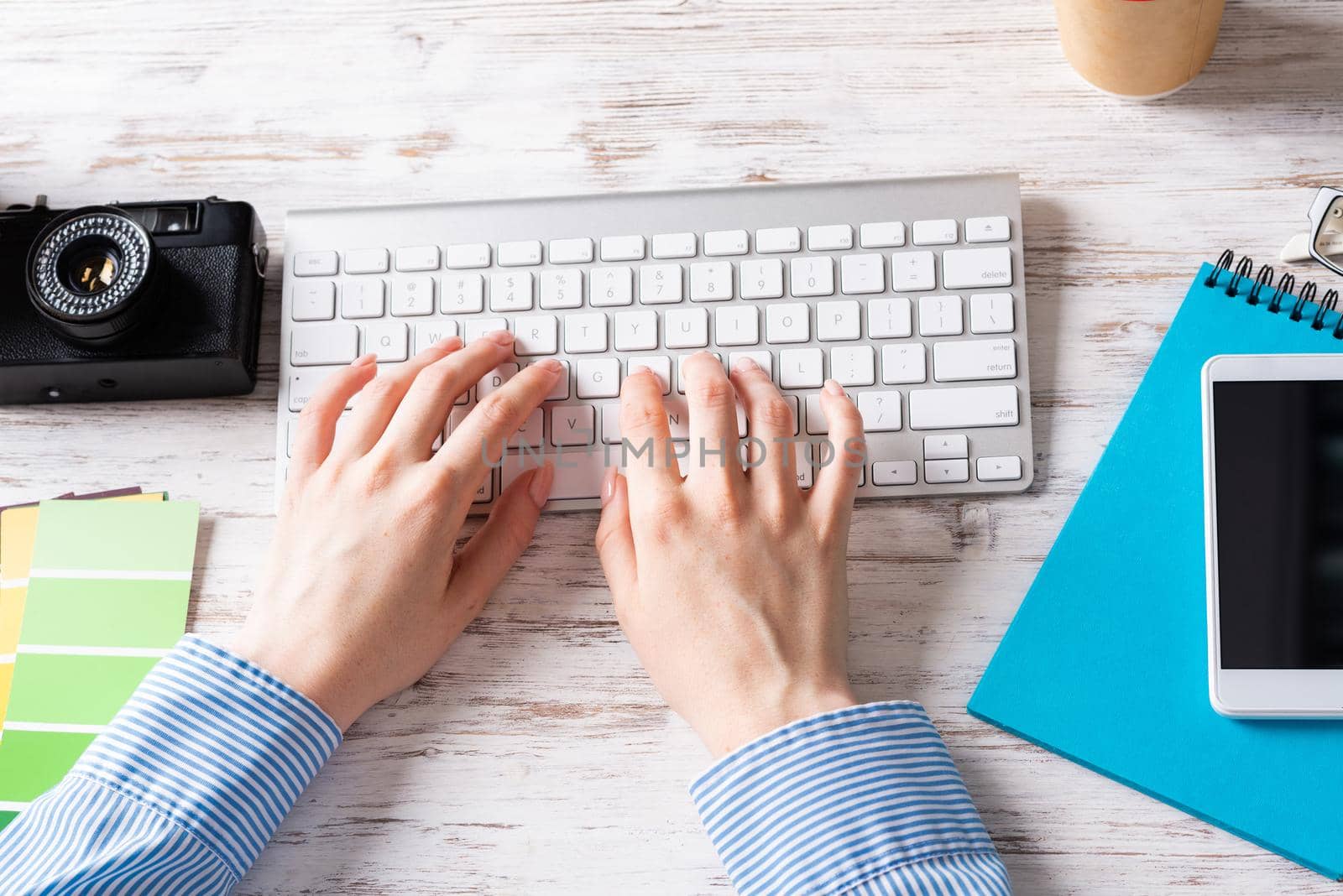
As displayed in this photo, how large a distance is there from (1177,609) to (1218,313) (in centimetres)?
23

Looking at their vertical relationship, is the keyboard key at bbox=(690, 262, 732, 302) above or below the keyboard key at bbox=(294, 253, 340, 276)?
below

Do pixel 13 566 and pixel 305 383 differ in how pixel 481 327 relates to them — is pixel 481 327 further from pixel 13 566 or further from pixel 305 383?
pixel 13 566

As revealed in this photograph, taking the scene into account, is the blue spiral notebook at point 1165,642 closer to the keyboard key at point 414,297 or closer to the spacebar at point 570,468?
the spacebar at point 570,468

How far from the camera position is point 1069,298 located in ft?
2.65

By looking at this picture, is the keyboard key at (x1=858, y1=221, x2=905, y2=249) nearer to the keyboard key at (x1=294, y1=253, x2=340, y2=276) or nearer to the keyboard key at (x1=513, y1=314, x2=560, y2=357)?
the keyboard key at (x1=513, y1=314, x2=560, y2=357)

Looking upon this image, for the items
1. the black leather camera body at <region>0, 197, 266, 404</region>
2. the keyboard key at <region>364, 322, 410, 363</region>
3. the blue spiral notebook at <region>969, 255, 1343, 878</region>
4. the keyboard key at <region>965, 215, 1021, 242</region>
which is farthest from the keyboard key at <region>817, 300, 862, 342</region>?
the black leather camera body at <region>0, 197, 266, 404</region>

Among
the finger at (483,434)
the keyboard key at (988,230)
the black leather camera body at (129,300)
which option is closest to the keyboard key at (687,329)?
the finger at (483,434)

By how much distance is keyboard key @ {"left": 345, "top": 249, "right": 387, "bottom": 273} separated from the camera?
81cm

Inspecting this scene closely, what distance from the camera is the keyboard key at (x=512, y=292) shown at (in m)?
0.79

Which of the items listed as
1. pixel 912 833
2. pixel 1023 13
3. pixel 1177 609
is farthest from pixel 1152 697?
pixel 1023 13

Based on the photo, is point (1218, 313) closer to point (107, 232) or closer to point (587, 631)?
point (587, 631)

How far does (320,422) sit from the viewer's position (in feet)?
2.51

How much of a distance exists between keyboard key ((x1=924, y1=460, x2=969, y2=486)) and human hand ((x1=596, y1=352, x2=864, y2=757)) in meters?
0.06

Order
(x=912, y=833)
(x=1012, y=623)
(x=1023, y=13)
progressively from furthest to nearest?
1. (x=1023, y=13)
2. (x=1012, y=623)
3. (x=912, y=833)
